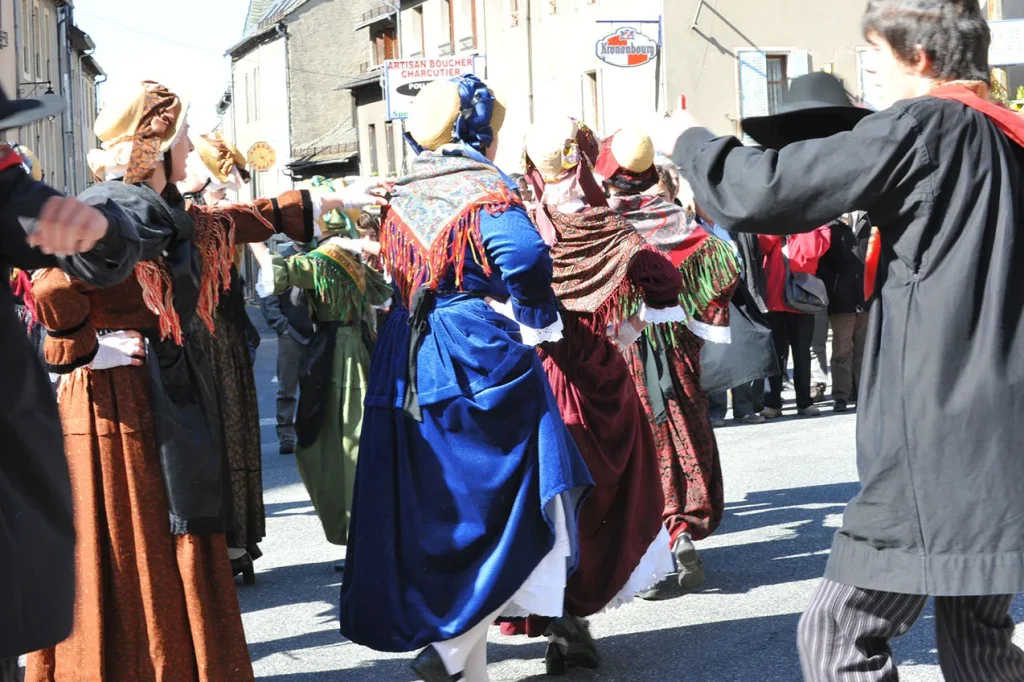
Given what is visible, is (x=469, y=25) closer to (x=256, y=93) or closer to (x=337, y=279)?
(x=256, y=93)

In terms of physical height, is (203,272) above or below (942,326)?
above

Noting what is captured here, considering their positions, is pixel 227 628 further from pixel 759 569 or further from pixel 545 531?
pixel 759 569

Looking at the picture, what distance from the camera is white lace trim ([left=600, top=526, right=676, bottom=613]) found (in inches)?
200

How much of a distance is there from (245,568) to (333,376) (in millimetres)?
1072

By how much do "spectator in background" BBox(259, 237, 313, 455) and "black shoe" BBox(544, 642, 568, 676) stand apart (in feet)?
17.0

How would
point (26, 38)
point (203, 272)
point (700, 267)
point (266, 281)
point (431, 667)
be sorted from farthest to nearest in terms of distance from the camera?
point (26, 38), point (700, 267), point (266, 281), point (431, 667), point (203, 272)

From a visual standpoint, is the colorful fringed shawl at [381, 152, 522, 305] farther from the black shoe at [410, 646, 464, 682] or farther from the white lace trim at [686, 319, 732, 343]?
the white lace trim at [686, 319, 732, 343]

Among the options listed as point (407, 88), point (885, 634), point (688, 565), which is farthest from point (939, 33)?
point (407, 88)

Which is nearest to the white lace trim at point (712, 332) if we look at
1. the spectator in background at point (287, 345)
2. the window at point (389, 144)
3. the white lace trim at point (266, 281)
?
the white lace trim at point (266, 281)

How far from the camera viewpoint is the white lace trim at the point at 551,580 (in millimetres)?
4328

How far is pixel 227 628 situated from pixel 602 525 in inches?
61.1

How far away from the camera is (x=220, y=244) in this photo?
4.25 meters

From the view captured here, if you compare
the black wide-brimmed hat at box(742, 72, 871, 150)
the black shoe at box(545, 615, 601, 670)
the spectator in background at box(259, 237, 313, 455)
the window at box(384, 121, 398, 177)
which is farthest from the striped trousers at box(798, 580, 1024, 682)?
the window at box(384, 121, 398, 177)

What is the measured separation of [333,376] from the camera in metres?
7.17
